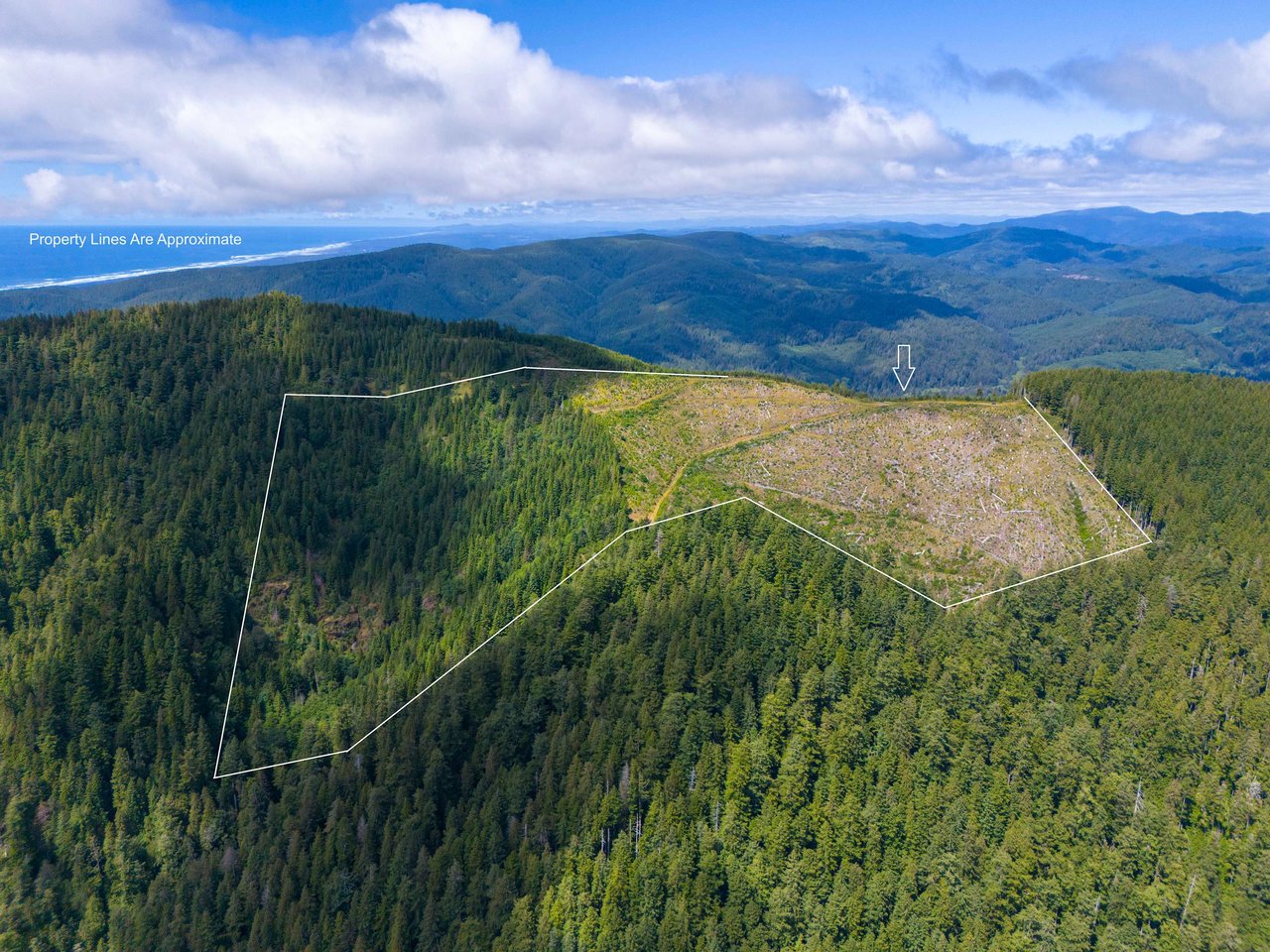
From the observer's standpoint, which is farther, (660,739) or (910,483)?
(660,739)

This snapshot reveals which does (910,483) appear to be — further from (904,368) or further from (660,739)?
(660,739)

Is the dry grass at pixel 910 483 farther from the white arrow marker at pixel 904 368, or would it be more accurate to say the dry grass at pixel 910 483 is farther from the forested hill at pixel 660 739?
the white arrow marker at pixel 904 368

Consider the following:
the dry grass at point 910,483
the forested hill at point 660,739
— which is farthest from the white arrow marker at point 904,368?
the forested hill at point 660,739

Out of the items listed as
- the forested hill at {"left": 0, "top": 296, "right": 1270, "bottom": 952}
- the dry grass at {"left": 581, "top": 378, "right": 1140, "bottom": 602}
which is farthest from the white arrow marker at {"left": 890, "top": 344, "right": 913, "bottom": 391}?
the forested hill at {"left": 0, "top": 296, "right": 1270, "bottom": 952}

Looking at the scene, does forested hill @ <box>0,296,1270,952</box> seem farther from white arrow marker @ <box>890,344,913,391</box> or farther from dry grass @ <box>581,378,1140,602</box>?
white arrow marker @ <box>890,344,913,391</box>

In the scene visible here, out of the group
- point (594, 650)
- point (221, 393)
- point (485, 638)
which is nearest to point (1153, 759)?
point (594, 650)

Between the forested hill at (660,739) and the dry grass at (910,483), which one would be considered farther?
the forested hill at (660,739)

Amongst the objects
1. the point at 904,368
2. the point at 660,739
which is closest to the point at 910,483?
the point at 904,368

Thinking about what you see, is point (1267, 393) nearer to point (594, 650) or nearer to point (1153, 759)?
point (1153, 759)

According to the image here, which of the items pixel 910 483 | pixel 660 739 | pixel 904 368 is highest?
pixel 904 368

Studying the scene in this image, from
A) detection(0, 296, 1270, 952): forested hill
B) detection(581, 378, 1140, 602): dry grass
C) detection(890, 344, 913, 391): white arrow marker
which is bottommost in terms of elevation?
detection(0, 296, 1270, 952): forested hill
